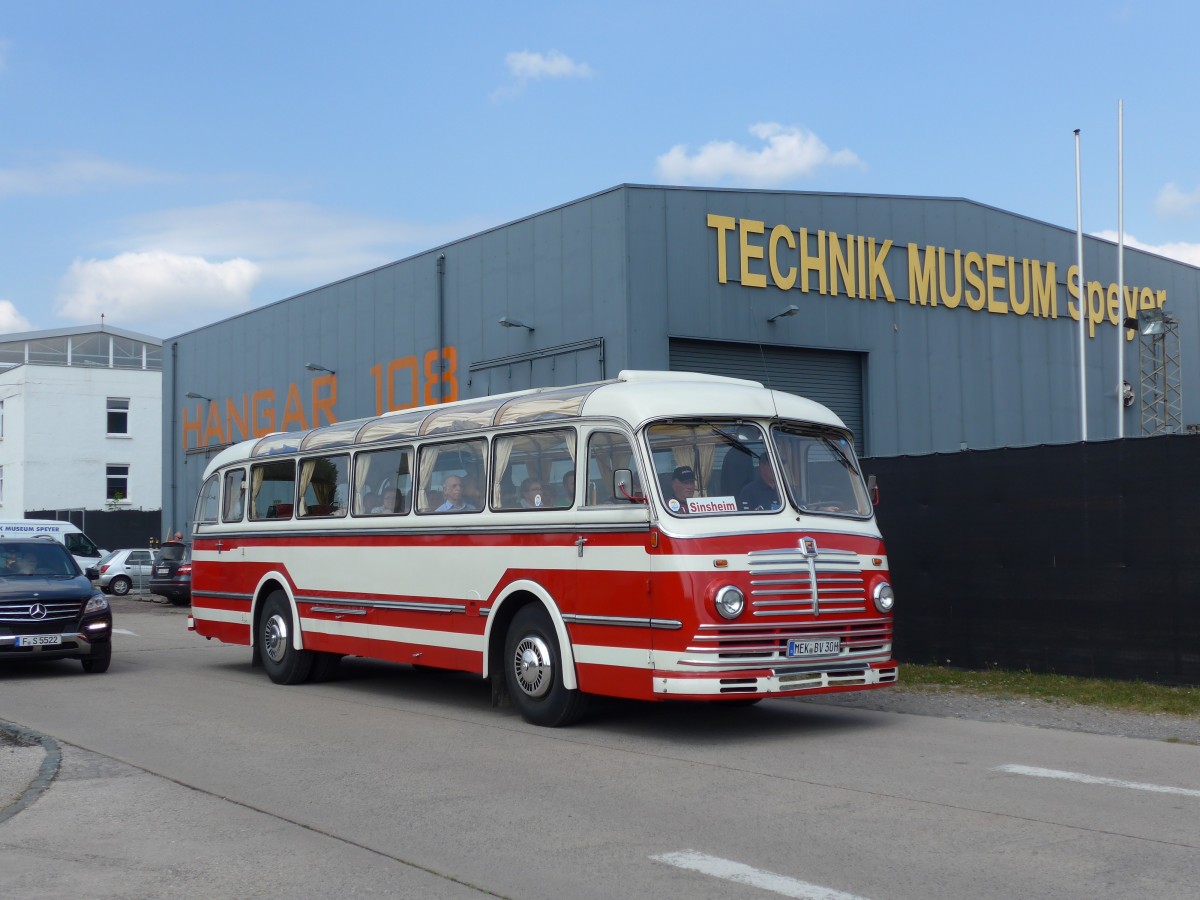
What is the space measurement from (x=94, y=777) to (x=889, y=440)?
20926 millimetres

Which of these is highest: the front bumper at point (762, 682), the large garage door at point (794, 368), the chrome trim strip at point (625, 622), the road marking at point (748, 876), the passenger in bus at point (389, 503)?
the large garage door at point (794, 368)

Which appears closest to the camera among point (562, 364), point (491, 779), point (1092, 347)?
point (491, 779)

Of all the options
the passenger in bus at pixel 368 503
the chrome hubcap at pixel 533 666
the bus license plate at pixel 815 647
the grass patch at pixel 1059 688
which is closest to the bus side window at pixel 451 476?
the passenger in bus at pixel 368 503

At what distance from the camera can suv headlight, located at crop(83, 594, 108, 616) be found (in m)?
15.7

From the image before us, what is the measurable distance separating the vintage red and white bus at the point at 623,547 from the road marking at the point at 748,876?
10.7ft

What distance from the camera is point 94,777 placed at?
9016mm

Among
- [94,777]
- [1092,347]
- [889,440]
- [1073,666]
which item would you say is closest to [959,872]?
[94,777]

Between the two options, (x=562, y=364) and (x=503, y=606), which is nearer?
(x=503, y=606)

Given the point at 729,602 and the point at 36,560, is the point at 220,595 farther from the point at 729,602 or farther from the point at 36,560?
the point at 729,602

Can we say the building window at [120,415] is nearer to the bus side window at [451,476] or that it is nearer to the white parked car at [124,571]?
the white parked car at [124,571]

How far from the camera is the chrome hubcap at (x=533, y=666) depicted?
11047 millimetres

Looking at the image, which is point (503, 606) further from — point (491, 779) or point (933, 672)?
point (933, 672)

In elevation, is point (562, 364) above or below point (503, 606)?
above

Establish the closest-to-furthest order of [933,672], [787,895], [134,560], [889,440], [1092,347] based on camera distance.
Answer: [787,895] < [933,672] < [889,440] < [1092,347] < [134,560]
